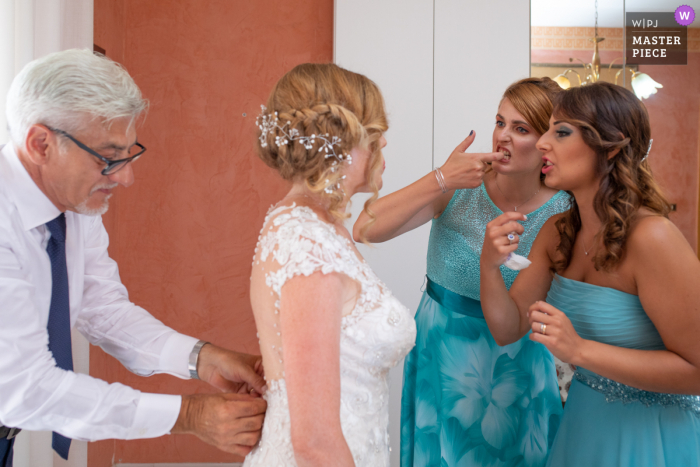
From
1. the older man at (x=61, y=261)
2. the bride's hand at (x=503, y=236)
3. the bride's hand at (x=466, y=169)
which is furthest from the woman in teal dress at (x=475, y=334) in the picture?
the older man at (x=61, y=261)

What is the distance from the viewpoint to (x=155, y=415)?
1.21m

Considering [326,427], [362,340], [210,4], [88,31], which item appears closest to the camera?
[326,427]

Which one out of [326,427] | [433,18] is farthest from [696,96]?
[326,427]

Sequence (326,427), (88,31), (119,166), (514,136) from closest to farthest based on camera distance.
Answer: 1. (326,427)
2. (119,166)
3. (514,136)
4. (88,31)

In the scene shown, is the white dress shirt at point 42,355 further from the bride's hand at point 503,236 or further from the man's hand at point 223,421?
the bride's hand at point 503,236

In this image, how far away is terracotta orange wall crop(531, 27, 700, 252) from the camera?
113 inches

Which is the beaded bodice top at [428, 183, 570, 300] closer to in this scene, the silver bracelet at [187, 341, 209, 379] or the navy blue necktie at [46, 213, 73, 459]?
the silver bracelet at [187, 341, 209, 379]

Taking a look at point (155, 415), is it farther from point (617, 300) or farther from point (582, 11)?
point (582, 11)

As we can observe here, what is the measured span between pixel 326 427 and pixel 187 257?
89.6 inches

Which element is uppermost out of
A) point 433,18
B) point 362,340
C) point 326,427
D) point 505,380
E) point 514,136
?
point 433,18

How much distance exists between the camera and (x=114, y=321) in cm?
159

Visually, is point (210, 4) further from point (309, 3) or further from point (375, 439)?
point (375, 439)

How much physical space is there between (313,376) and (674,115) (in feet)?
8.99

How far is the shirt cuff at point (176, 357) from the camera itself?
1.53m
